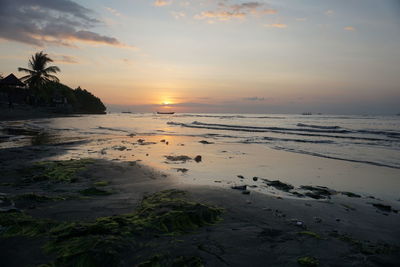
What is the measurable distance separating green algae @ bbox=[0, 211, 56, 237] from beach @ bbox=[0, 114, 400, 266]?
24 mm

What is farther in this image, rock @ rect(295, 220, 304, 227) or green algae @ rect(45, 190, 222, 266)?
rock @ rect(295, 220, 304, 227)

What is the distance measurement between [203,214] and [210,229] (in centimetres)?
45

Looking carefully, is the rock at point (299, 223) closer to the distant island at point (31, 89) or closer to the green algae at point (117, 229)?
the green algae at point (117, 229)

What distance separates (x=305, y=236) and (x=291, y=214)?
0.99 meters

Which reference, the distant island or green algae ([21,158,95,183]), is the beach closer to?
green algae ([21,158,95,183])

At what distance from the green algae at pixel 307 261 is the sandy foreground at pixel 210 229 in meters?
0.01

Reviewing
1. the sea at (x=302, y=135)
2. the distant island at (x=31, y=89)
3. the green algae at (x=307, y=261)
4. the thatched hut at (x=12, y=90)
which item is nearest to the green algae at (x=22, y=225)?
the green algae at (x=307, y=261)

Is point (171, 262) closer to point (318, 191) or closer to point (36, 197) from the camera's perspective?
point (36, 197)

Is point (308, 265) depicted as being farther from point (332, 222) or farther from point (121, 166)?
point (121, 166)

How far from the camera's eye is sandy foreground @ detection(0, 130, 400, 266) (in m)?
3.20

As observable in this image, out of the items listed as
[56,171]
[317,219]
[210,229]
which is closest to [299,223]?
[317,219]

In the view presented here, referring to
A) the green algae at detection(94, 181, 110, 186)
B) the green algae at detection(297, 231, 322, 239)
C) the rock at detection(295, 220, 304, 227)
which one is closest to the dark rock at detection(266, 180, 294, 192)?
the rock at detection(295, 220, 304, 227)

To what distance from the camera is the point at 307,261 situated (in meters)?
3.21

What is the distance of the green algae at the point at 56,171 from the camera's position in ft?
22.8
